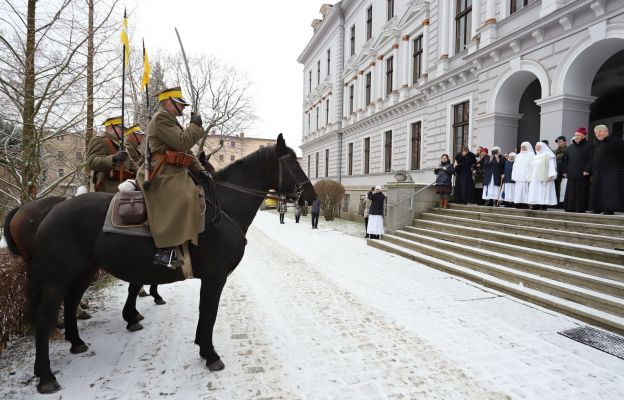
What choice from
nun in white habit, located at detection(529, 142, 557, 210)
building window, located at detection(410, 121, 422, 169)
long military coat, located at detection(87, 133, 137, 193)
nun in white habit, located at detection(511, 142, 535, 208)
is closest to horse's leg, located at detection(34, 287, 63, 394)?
long military coat, located at detection(87, 133, 137, 193)

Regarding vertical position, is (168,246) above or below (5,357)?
above

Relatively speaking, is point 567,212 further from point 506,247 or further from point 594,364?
point 594,364

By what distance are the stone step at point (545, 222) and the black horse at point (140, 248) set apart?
Answer: 654cm

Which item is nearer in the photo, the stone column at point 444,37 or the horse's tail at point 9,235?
the horse's tail at point 9,235

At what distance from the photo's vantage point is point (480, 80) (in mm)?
13195

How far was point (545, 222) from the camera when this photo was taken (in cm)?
809

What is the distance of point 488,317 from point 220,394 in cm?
410

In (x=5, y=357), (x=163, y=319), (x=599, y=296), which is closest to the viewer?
(x=5, y=357)

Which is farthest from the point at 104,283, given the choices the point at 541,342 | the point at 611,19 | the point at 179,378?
the point at 611,19

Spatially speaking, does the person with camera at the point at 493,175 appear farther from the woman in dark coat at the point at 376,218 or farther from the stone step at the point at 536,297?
the woman in dark coat at the point at 376,218

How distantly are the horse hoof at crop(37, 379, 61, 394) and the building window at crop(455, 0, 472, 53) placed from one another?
16.6m

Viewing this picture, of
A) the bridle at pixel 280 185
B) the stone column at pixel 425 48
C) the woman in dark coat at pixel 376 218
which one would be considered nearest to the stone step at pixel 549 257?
the woman in dark coat at pixel 376 218

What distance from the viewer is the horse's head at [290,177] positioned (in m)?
3.98

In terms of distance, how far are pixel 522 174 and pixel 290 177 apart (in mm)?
8349
